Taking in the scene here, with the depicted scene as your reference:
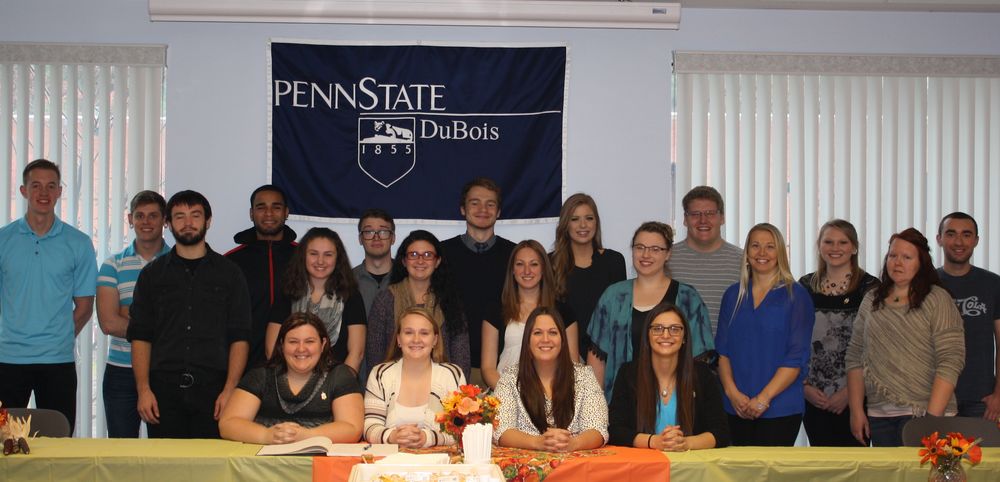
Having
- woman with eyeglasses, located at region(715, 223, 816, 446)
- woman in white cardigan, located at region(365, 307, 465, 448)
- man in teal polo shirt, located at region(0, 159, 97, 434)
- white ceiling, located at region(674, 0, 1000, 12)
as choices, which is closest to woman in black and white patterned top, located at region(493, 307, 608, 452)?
woman in white cardigan, located at region(365, 307, 465, 448)

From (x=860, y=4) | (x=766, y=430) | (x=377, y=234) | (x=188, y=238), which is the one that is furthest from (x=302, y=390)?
(x=860, y=4)

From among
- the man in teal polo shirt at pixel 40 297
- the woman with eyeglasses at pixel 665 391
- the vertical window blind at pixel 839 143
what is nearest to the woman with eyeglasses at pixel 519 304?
the woman with eyeglasses at pixel 665 391

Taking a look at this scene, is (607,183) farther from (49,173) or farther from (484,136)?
(49,173)

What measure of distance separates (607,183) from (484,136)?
31.2 inches

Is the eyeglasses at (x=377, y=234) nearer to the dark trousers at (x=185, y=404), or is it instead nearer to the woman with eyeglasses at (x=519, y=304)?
the woman with eyeglasses at (x=519, y=304)

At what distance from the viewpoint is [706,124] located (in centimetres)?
582

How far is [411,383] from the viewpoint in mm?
3900

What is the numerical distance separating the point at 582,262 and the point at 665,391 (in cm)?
111

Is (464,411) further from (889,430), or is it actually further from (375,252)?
(889,430)

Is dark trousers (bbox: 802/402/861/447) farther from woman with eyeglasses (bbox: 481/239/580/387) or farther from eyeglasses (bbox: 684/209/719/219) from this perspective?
woman with eyeglasses (bbox: 481/239/580/387)

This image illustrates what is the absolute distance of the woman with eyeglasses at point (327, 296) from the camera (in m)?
4.39

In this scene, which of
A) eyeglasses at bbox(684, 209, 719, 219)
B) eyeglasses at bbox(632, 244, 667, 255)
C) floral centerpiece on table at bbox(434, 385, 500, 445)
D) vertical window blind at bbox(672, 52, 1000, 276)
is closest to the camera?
floral centerpiece on table at bbox(434, 385, 500, 445)

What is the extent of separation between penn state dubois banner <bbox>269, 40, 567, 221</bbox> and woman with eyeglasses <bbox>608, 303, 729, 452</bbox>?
2010mm

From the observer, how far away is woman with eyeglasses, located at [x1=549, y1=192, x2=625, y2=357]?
467 cm
